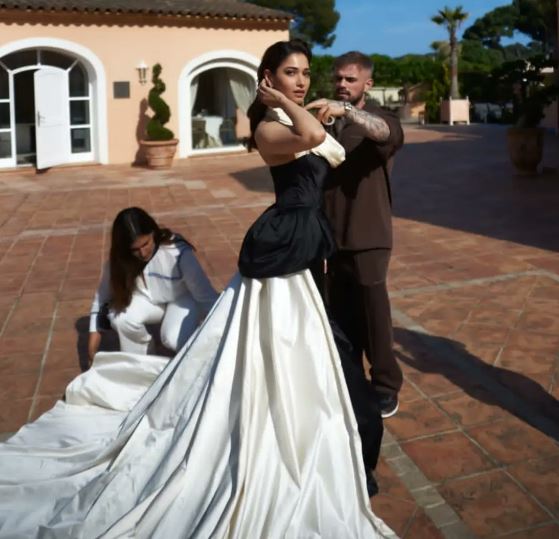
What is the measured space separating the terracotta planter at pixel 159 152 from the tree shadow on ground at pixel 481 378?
1155cm

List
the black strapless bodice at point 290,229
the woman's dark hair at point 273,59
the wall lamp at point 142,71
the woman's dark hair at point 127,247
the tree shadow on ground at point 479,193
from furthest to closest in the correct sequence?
1. the wall lamp at point 142,71
2. the tree shadow on ground at point 479,193
3. the woman's dark hair at point 127,247
4. the black strapless bodice at point 290,229
5. the woman's dark hair at point 273,59

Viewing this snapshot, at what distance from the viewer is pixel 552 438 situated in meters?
3.19

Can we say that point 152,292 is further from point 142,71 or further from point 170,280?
point 142,71

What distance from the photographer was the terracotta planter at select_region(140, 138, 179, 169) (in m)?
15.3

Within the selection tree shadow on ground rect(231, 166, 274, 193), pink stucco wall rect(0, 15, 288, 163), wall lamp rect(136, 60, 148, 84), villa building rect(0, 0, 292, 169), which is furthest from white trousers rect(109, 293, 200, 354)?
wall lamp rect(136, 60, 148, 84)

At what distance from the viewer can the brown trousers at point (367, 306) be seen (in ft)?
10.6

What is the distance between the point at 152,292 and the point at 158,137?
11806mm

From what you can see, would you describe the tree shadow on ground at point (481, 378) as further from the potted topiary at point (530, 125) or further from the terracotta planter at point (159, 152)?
the terracotta planter at point (159, 152)

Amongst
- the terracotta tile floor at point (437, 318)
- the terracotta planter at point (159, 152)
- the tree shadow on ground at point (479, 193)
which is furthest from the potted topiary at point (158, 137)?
the tree shadow on ground at point (479, 193)

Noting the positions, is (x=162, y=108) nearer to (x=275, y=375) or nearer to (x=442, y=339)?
(x=442, y=339)

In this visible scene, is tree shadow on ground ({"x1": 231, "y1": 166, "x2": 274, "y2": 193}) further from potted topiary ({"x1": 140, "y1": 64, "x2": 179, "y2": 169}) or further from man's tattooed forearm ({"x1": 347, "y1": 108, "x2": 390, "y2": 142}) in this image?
man's tattooed forearm ({"x1": 347, "y1": 108, "x2": 390, "y2": 142})

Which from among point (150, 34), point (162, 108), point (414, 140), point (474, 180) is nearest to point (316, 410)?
point (474, 180)

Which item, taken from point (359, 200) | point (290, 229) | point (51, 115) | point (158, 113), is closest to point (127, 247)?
point (359, 200)

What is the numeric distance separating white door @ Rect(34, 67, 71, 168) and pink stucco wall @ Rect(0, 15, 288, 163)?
85 centimetres
